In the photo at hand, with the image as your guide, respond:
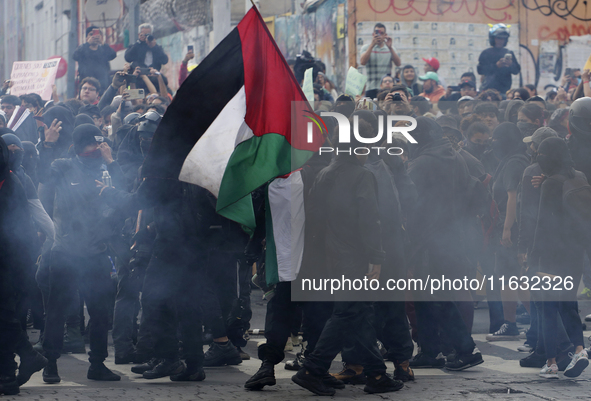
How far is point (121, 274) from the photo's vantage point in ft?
23.4

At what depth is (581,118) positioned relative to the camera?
23.1 feet

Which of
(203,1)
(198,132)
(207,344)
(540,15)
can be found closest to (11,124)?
(207,344)

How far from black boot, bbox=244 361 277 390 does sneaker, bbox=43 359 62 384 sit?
56.3 inches

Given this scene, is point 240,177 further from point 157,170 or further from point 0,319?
point 0,319

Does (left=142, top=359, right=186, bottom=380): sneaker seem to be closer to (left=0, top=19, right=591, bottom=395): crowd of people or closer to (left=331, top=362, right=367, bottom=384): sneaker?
(left=0, top=19, right=591, bottom=395): crowd of people

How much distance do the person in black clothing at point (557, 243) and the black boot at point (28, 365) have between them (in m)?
3.71

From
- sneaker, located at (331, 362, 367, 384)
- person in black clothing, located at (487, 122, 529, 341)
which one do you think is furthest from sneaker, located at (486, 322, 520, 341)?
sneaker, located at (331, 362, 367, 384)

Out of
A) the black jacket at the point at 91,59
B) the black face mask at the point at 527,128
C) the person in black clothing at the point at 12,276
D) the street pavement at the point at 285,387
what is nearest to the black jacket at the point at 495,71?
the black face mask at the point at 527,128

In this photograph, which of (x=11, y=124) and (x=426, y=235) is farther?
(x=11, y=124)

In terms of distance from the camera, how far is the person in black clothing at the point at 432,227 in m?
6.65

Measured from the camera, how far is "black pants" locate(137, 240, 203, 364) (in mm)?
6086

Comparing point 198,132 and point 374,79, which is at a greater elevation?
point 374,79

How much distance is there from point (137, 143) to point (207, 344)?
1.93 metres

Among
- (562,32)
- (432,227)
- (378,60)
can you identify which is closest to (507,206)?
(432,227)
